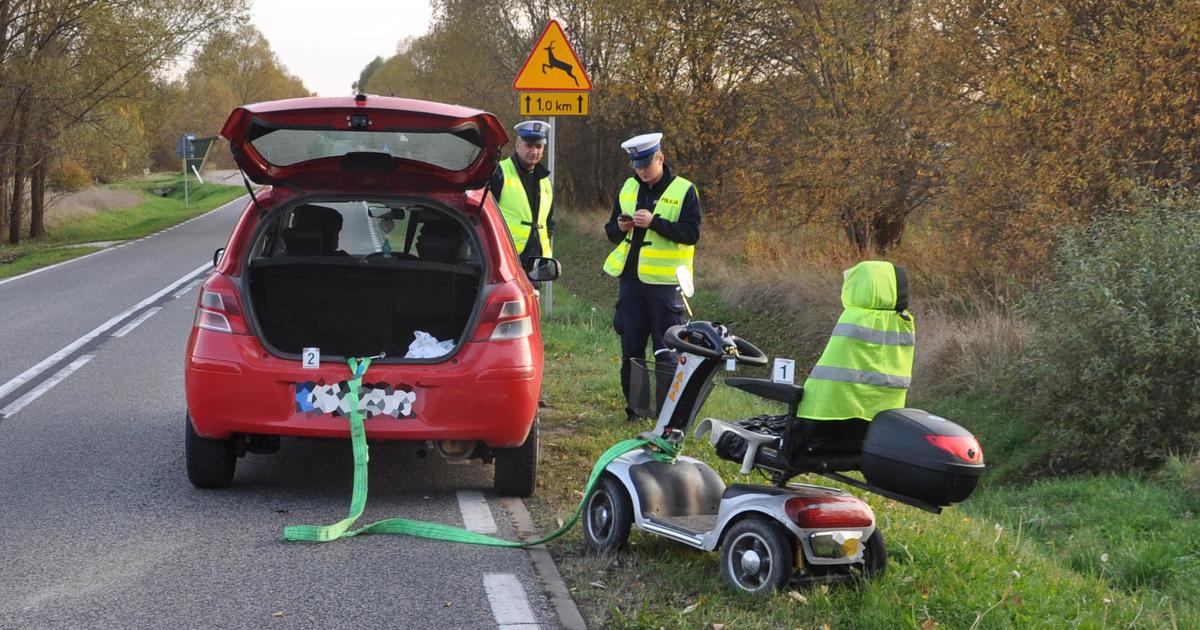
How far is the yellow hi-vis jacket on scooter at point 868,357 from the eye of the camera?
15.2 feet

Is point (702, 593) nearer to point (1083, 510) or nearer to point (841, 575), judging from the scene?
point (841, 575)

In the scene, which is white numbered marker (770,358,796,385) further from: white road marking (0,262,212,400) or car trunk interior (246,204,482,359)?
white road marking (0,262,212,400)

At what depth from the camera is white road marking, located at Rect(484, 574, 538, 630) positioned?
451 cm

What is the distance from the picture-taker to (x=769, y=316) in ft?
51.2

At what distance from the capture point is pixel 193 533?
18.4ft

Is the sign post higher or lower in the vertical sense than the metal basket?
higher

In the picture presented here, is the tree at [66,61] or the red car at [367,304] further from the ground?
the tree at [66,61]

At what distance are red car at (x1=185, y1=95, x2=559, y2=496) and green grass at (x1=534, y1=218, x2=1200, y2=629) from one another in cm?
74

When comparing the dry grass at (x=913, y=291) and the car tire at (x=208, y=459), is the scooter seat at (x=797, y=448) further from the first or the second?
the dry grass at (x=913, y=291)

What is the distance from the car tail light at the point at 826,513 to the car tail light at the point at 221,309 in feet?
9.80

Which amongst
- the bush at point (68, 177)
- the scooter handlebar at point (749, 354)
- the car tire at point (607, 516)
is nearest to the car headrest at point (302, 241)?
the car tire at point (607, 516)

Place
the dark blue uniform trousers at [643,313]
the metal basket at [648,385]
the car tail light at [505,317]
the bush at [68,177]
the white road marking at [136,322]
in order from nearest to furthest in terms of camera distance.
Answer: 1. the metal basket at [648,385]
2. the car tail light at [505,317]
3. the dark blue uniform trousers at [643,313]
4. the white road marking at [136,322]
5. the bush at [68,177]

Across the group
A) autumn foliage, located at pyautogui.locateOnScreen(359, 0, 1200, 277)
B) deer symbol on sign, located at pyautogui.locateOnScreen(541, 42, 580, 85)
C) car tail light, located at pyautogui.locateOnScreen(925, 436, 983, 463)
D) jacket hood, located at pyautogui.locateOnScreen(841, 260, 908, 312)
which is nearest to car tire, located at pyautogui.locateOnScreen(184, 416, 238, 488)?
jacket hood, located at pyautogui.locateOnScreen(841, 260, 908, 312)

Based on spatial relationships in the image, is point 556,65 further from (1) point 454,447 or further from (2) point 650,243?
(1) point 454,447
